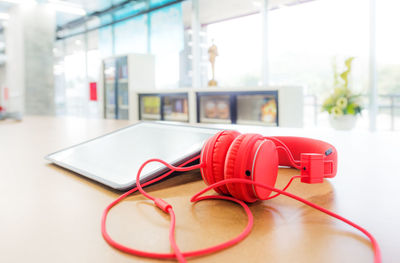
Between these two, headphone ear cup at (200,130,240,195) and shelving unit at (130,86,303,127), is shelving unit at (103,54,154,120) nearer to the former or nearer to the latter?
shelving unit at (130,86,303,127)

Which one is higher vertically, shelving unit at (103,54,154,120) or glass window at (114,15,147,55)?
glass window at (114,15,147,55)

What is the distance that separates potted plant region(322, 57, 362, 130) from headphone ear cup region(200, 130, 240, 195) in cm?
352

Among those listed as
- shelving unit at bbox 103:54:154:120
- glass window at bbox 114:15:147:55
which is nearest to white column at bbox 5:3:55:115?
shelving unit at bbox 103:54:154:120

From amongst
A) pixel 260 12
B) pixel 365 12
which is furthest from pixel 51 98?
pixel 365 12

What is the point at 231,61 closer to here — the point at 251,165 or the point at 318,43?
the point at 318,43

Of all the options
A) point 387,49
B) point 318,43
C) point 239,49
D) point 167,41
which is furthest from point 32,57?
point 387,49

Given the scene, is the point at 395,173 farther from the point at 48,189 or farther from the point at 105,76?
the point at 105,76

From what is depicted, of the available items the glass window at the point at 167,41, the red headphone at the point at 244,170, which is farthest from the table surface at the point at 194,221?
the glass window at the point at 167,41

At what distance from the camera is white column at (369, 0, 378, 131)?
3.39 metres

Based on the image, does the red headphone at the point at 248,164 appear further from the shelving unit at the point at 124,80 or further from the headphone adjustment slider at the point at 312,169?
the shelving unit at the point at 124,80

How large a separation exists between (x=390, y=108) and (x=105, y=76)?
4288mm

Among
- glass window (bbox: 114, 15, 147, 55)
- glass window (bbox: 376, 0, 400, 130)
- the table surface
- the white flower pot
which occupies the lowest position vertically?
the white flower pot

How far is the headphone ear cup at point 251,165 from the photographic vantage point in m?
0.28

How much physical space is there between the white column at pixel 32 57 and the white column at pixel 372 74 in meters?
3.62
